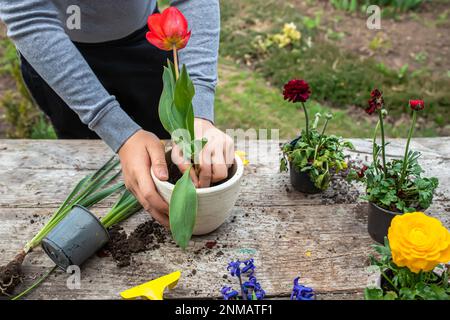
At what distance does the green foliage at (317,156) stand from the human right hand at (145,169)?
0.32m

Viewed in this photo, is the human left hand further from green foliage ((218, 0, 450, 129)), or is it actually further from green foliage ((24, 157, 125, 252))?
green foliage ((218, 0, 450, 129))

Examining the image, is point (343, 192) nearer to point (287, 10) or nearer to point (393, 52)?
point (393, 52)

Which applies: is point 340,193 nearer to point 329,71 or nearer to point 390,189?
point 390,189

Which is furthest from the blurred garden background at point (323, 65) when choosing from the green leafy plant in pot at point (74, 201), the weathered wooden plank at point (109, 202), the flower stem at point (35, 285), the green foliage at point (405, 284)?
the green foliage at point (405, 284)

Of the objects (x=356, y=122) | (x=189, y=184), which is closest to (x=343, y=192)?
(x=189, y=184)

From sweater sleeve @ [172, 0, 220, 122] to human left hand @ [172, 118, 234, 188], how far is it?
0.16m

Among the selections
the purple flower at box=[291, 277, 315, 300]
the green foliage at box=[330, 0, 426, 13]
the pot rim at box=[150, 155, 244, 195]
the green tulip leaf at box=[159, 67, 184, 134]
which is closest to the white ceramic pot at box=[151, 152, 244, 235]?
the pot rim at box=[150, 155, 244, 195]

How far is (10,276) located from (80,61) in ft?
1.61

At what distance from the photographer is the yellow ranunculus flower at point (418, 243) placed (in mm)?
724

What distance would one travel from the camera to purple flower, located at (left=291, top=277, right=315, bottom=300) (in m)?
0.88

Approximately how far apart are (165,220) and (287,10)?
3.02 meters

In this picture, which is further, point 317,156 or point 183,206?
point 317,156

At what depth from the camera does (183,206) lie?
0.95 m

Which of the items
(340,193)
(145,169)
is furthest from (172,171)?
(340,193)
